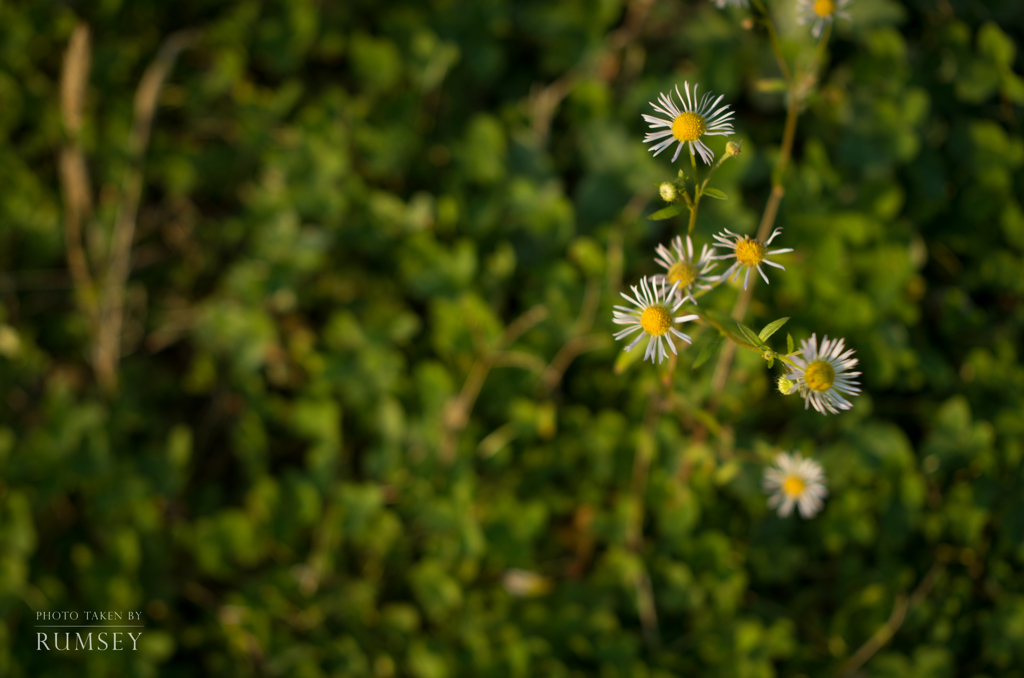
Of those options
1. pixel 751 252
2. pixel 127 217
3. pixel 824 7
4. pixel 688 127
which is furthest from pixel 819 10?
pixel 127 217

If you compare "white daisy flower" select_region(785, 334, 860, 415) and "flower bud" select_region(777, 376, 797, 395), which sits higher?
"white daisy flower" select_region(785, 334, 860, 415)

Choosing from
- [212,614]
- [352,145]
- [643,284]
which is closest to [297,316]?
[352,145]

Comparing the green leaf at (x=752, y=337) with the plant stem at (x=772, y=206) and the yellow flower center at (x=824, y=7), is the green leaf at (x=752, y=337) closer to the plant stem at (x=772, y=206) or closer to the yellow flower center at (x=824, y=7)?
the plant stem at (x=772, y=206)

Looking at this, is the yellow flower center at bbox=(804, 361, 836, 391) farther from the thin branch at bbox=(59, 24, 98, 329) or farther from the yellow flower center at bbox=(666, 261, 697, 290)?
the thin branch at bbox=(59, 24, 98, 329)

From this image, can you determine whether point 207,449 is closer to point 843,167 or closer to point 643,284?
point 643,284

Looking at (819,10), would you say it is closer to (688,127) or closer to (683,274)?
(688,127)

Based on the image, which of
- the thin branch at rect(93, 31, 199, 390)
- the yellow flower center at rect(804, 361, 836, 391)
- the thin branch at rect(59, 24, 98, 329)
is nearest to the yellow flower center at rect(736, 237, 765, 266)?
the yellow flower center at rect(804, 361, 836, 391)
